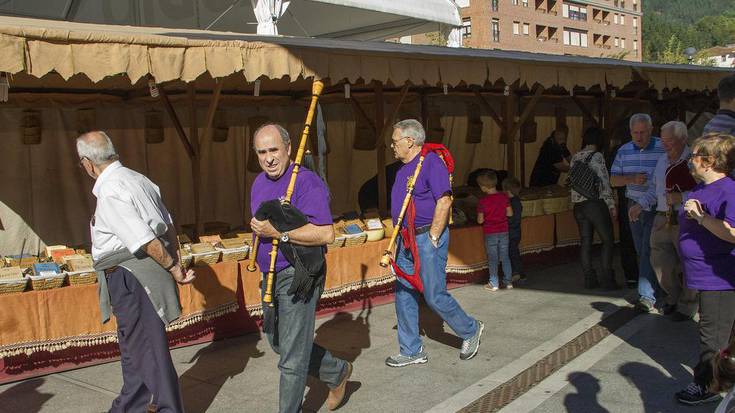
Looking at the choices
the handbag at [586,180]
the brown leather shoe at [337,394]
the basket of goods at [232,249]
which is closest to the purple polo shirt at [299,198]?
the brown leather shoe at [337,394]

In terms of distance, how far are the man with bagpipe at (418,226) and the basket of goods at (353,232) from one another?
5.99ft

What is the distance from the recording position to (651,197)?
636cm

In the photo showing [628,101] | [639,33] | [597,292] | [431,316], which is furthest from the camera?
[639,33]

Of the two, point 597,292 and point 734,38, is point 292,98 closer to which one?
point 597,292

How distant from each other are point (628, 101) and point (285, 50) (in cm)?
1101

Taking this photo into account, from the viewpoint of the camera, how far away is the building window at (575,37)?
7725 cm

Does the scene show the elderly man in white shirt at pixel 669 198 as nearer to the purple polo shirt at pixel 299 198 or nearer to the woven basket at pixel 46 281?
the purple polo shirt at pixel 299 198

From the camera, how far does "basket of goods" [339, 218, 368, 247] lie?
7137 millimetres

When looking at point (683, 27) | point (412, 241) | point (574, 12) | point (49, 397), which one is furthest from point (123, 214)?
point (683, 27)

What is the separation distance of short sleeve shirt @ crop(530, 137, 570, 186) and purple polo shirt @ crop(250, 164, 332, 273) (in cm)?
753

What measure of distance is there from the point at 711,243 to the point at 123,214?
3.16 meters

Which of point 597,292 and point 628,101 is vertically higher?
point 628,101

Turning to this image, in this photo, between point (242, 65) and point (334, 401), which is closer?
point (334, 401)

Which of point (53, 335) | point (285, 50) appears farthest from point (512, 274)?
point (53, 335)
